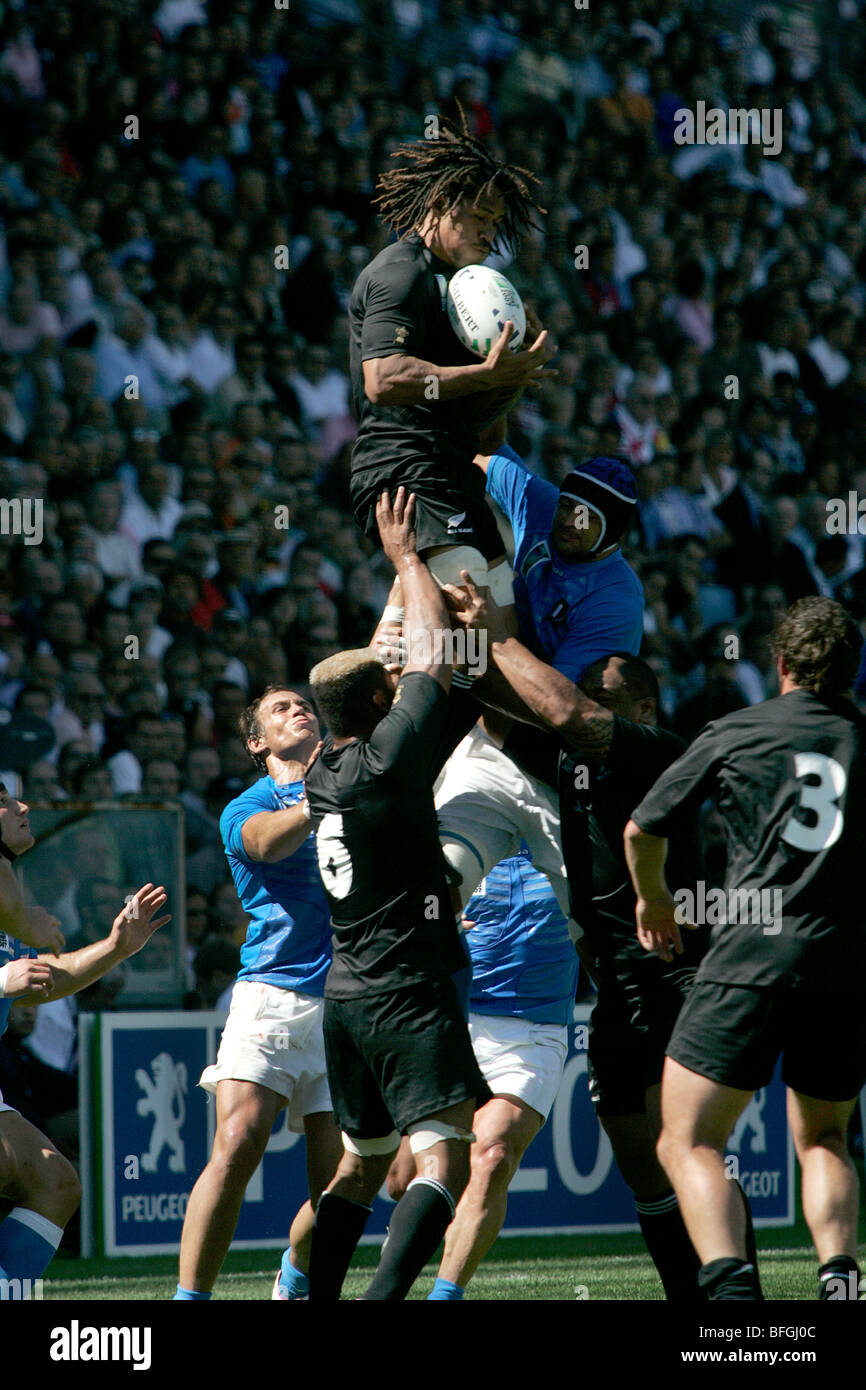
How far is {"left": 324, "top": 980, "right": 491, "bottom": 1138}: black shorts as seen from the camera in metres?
4.47

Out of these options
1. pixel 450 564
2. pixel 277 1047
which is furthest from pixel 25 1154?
pixel 450 564

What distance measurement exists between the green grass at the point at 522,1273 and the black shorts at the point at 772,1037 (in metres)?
2.02

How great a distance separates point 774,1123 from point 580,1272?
81.4 inches

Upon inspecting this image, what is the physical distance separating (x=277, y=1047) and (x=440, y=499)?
1.96 meters

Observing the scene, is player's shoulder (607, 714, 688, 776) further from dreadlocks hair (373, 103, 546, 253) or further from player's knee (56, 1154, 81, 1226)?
player's knee (56, 1154, 81, 1226)

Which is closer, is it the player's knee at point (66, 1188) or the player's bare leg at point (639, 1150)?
the player's knee at point (66, 1188)

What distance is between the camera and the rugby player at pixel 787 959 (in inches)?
Result: 167

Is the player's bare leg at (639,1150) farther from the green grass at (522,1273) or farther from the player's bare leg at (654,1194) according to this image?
the green grass at (522,1273)

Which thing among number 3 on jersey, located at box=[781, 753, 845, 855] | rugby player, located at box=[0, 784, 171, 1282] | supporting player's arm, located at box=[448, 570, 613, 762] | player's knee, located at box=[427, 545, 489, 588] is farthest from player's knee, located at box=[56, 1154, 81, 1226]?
number 3 on jersey, located at box=[781, 753, 845, 855]

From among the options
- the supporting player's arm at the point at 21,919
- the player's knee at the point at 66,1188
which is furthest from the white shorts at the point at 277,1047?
the supporting player's arm at the point at 21,919

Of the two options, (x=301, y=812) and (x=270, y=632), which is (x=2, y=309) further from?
(x=301, y=812)

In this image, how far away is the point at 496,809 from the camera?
5738mm

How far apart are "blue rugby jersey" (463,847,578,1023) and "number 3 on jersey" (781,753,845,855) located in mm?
1919

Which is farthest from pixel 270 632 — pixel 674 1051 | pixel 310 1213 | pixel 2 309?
pixel 674 1051
